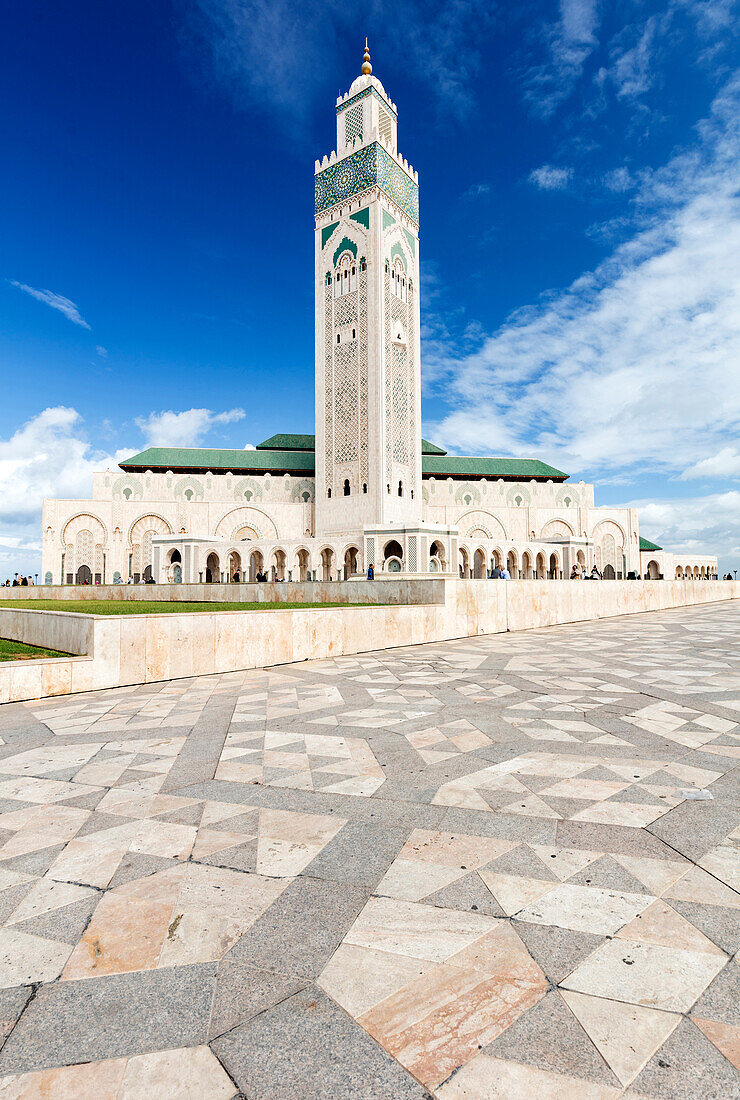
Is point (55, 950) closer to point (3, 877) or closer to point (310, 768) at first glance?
point (3, 877)

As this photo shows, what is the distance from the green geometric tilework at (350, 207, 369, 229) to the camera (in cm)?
3928

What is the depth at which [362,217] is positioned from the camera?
39.6 metres

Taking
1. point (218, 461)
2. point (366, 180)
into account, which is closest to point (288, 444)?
point (218, 461)

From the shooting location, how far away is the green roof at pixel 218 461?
49.0 meters

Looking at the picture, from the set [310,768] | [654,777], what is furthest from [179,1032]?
[654,777]

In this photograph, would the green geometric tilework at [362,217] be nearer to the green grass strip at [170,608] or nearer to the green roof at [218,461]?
the green roof at [218,461]

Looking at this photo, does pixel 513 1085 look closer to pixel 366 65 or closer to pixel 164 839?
pixel 164 839

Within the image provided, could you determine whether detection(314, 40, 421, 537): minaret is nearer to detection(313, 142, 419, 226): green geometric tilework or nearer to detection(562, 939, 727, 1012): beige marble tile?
detection(313, 142, 419, 226): green geometric tilework

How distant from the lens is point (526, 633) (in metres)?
12.9

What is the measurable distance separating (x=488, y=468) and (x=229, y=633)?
4829 centimetres

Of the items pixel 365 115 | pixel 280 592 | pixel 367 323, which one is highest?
pixel 365 115

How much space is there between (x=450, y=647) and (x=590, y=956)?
8483 mm

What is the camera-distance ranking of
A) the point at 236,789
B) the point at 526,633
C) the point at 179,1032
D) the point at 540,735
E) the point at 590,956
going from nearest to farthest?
the point at 179,1032, the point at 590,956, the point at 236,789, the point at 540,735, the point at 526,633

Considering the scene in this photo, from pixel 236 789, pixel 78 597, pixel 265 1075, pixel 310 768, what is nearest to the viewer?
pixel 265 1075
